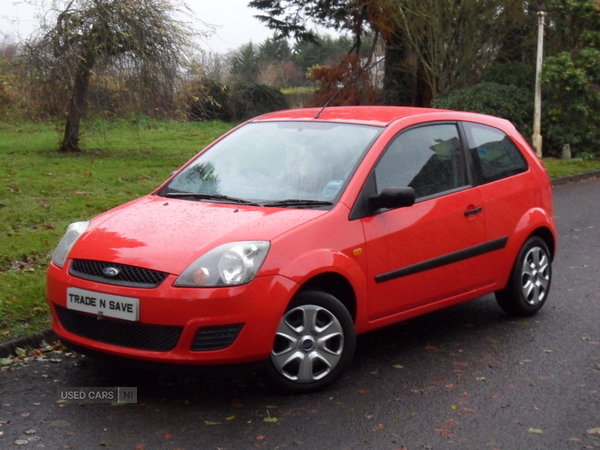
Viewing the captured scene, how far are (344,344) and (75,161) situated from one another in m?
14.1

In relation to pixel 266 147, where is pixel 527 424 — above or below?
below

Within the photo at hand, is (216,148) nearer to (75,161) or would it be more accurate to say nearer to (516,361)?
(516,361)

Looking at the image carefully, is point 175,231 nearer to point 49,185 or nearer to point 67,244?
point 67,244

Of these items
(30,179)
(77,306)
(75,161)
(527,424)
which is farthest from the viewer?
(75,161)

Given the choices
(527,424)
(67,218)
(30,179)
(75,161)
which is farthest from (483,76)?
(527,424)

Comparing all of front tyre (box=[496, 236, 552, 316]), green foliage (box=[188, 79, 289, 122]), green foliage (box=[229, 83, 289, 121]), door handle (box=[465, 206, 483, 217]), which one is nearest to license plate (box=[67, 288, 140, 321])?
door handle (box=[465, 206, 483, 217])

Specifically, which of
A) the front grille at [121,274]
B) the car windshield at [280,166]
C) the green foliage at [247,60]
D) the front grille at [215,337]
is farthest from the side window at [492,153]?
the green foliage at [247,60]

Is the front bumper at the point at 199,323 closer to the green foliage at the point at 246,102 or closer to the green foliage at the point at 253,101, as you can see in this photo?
the green foliage at the point at 246,102

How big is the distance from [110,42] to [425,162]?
44.2 ft

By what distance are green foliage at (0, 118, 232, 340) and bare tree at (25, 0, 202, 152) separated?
147 centimetres

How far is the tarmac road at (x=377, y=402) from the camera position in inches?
181

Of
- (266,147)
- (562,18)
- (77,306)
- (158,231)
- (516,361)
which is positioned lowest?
(516,361)

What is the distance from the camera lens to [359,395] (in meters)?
5.32

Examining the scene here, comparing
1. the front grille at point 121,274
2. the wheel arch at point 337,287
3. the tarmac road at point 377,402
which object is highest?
the front grille at point 121,274
